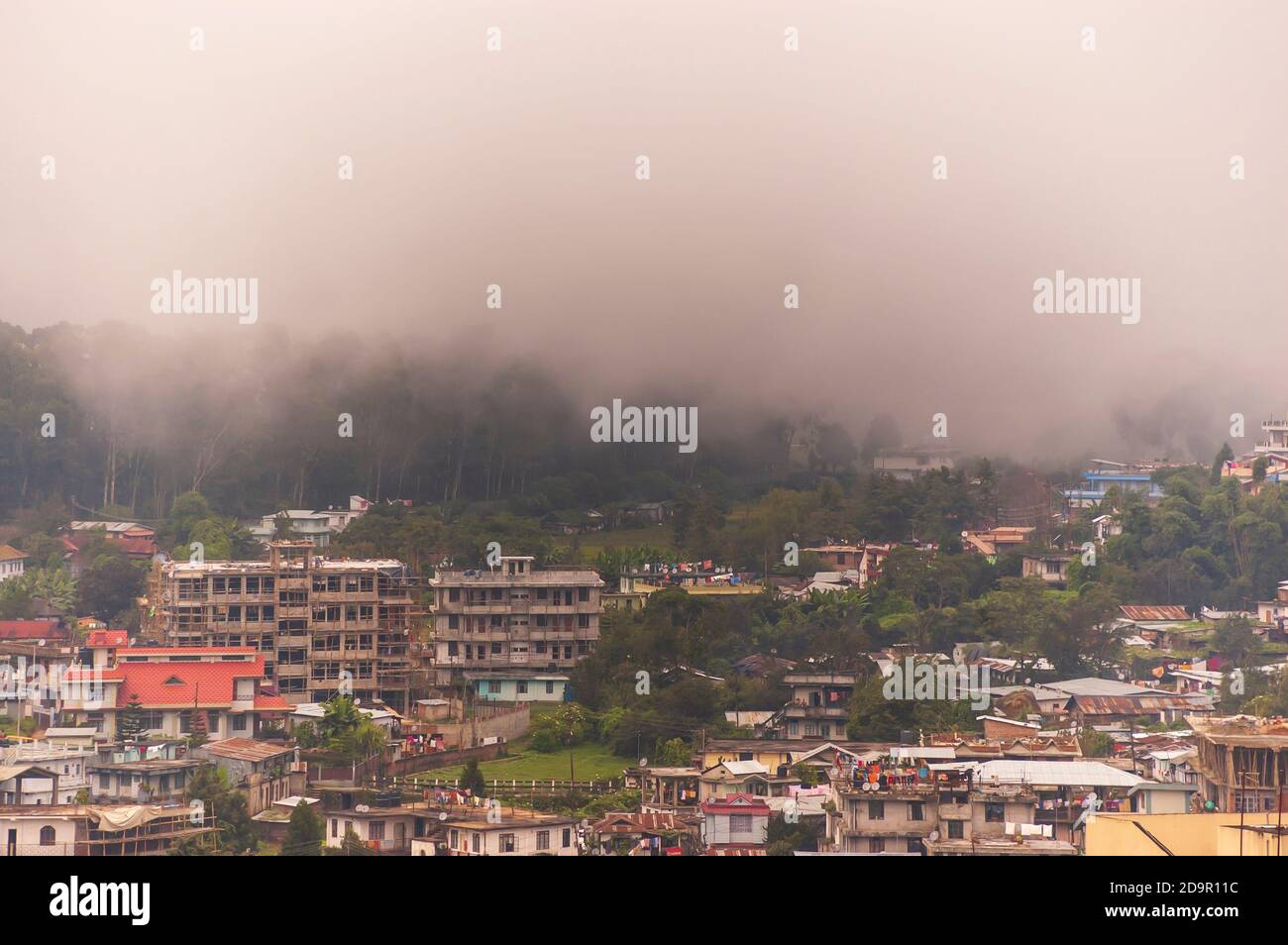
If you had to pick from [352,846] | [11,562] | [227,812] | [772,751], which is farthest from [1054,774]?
[11,562]

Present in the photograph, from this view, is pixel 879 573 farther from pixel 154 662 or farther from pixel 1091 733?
pixel 154 662

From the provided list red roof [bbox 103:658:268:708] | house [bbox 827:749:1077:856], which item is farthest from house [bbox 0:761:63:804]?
house [bbox 827:749:1077:856]

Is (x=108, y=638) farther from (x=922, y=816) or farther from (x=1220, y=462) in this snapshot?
(x=1220, y=462)

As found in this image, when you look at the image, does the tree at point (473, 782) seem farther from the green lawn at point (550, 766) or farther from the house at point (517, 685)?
the house at point (517, 685)

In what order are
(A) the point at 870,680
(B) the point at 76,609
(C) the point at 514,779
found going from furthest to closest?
(B) the point at 76,609 → (A) the point at 870,680 → (C) the point at 514,779
